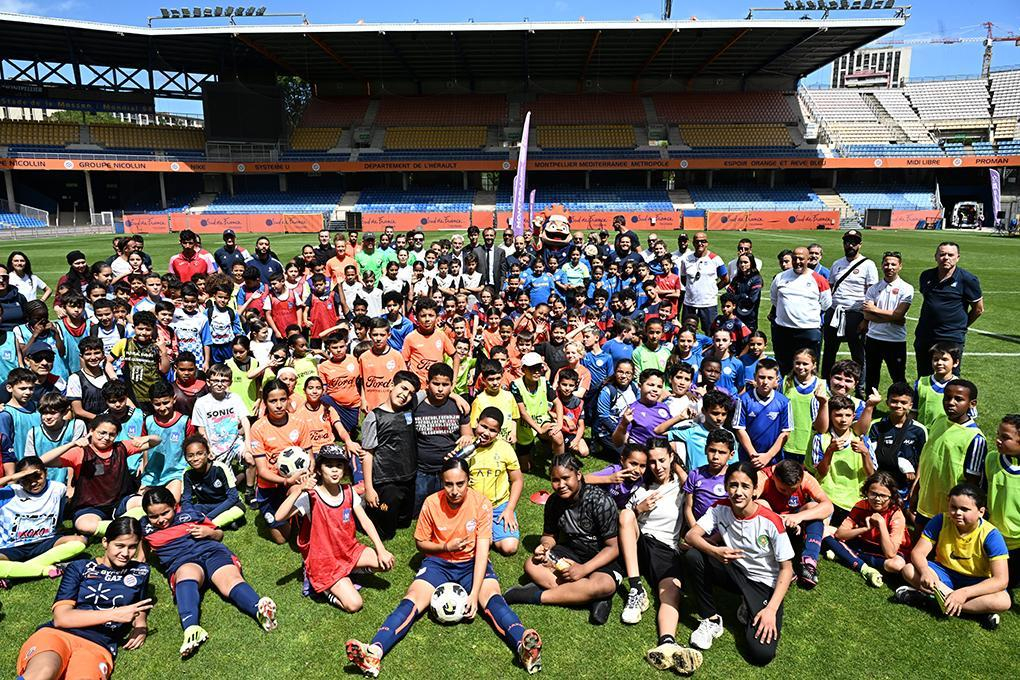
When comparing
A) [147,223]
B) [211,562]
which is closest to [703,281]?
[211,562]

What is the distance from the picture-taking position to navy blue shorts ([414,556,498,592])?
493cm

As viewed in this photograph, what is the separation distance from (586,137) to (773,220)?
1651 centimetres

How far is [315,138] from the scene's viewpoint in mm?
50344

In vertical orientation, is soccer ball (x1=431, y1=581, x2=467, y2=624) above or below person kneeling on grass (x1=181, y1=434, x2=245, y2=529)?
below

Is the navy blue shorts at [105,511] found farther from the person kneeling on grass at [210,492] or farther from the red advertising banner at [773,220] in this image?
the red advertising banner at [773,220]

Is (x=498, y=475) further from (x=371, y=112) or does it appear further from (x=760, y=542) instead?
(x=371, y=112)

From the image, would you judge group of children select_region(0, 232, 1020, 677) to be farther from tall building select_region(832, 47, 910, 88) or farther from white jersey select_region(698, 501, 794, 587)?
tall building select_region(832, 47, 910, 88)

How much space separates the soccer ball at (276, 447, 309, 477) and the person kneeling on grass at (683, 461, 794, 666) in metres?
3.56

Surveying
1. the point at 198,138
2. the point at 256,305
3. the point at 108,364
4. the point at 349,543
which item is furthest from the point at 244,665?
the point at 198,138

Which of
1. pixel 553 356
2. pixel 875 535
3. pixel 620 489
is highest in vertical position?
pixel 553 356

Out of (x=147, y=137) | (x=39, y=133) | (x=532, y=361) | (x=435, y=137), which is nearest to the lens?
(x=532, y=361)

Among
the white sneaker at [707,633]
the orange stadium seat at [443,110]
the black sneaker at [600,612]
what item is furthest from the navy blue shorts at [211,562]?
the orange stadium seat at [443,110]

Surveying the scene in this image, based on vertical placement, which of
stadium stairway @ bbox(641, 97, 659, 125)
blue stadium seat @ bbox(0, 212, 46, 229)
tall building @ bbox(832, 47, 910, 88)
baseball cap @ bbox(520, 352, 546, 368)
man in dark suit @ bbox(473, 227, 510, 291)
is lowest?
baseball cap @ bbox(520, 352, 546, 368)

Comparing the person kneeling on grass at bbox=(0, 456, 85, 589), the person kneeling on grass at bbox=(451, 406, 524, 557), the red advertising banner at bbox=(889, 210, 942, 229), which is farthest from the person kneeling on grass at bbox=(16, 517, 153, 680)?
the red advertising banner at bbox=(889, 210, 942, 229)
